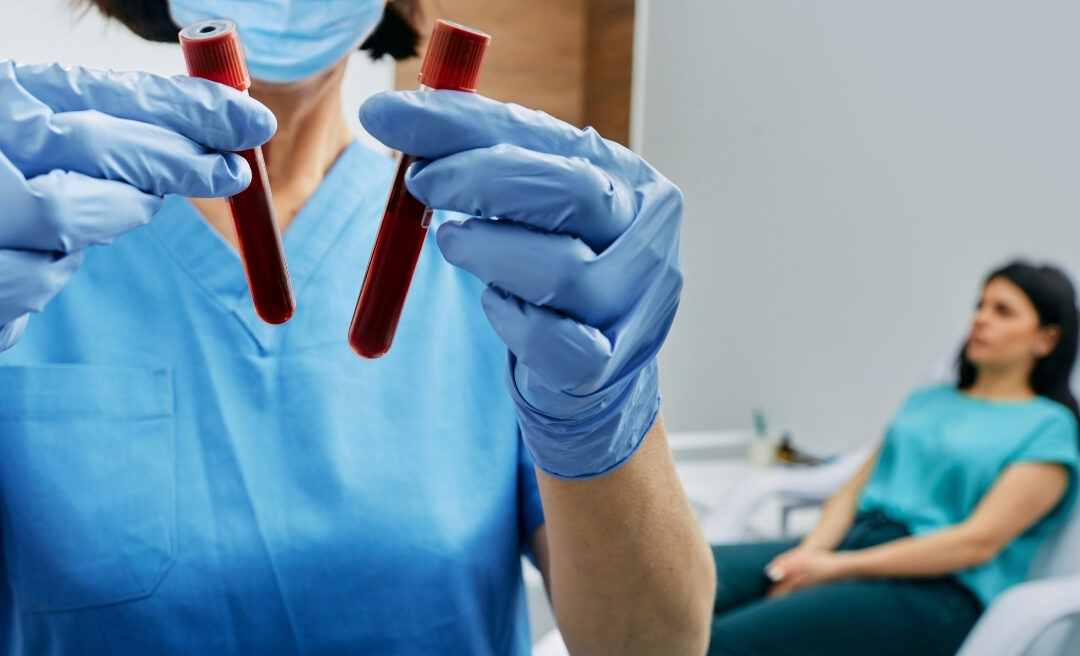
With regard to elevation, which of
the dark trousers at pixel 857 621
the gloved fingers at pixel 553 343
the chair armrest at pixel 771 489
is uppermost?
the gloved fingers at pixel 553 343

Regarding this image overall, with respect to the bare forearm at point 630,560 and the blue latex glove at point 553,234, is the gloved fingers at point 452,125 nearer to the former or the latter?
the blue latex glove at point 553,234

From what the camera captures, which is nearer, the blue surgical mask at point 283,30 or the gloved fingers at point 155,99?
the gloved fingers at point 155,99

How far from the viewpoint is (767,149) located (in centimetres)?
214

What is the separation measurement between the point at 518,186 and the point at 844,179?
5.54 feet

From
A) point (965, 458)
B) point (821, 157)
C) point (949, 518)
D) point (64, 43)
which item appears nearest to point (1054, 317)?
point (965, 458)

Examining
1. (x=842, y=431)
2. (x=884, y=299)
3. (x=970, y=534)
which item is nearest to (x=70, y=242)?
(x=970, y=534)

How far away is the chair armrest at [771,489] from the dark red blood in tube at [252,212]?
1.41m

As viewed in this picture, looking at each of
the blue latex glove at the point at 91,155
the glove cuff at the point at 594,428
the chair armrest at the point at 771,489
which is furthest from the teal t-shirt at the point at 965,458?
the blue latex glove at the point at 91,155

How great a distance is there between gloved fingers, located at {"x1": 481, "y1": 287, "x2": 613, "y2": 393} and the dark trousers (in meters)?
1.13

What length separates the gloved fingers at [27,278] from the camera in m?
0.41

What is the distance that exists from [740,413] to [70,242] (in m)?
2.05

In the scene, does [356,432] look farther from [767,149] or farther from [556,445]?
[767,149]

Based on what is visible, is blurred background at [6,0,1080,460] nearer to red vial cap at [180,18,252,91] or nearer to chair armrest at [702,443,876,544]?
chair armrest at [702,443,876,544]

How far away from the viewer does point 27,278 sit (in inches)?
16.4
